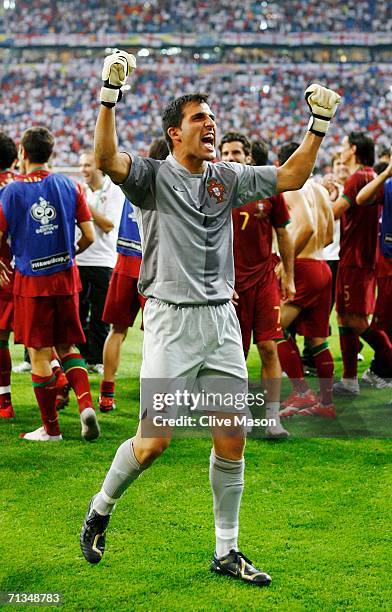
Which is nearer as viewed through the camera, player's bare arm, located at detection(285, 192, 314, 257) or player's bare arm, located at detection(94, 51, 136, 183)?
player's bare arm, located at detection(94, 51, 136, 183)

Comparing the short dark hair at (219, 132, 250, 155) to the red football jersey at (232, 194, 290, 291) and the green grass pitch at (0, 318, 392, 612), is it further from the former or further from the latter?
the green grass pitch at (0, 318, 392, 612)

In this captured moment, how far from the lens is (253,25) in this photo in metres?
35.2

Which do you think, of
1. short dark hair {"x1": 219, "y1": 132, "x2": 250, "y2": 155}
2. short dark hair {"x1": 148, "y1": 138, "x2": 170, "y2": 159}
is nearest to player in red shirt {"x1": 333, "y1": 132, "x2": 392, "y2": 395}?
short dark hair {"x1": 219, "y1": 132, "x2": 250, "y2": 155}

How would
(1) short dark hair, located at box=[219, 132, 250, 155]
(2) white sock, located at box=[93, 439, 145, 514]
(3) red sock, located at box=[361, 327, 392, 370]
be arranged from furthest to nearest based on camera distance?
(3) red sock, located at box=[361, 327, 392, 370] < (1) short dark hair, located at box=[219, 132, 250, 155] < (2) white sock, located at box=[93, 439, 145, 514]

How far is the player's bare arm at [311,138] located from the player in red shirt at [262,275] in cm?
208

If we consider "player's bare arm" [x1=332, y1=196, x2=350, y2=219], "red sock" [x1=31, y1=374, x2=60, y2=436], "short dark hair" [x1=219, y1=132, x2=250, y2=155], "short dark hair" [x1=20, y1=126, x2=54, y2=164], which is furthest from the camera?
"player's bare arm" [x1=332, y1=196, x2=350, y2=219]

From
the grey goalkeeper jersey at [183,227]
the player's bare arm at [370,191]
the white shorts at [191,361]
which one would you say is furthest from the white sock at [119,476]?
the player's bare arm at [370,191]

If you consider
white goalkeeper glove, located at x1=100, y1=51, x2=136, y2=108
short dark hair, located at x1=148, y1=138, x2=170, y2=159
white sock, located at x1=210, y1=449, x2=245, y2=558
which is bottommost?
white sock, located at x1=210, y1=449, x2=245, y2=558

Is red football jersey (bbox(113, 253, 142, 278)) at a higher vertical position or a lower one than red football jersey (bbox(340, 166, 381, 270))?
lower

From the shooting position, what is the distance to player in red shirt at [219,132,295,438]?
5.51 metres

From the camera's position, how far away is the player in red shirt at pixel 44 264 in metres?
5.24

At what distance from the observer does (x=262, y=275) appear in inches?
220

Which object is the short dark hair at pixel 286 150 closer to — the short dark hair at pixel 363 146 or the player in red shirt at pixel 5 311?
the short dark hair at pixel 363 146

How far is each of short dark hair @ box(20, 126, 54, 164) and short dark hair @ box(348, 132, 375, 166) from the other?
8.36 feet
